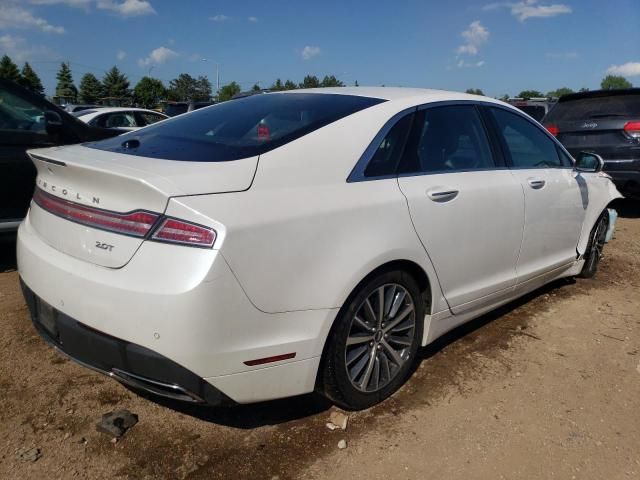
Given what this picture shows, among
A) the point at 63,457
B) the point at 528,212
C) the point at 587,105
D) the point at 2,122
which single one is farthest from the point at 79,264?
the point at 587,105

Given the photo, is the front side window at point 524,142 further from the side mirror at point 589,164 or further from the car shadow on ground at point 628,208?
the car shadow on ground at point 628,208

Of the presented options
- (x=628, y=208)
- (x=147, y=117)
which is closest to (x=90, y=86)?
(x=147, y=117)

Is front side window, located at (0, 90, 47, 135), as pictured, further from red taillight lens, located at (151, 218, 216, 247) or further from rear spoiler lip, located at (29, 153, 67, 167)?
red taillight lens, located at (151, 218, 216, 247)

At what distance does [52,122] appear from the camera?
15.7ft

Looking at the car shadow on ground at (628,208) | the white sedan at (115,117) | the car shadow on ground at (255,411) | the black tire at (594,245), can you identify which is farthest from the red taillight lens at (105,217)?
the white sedan at (115,117)

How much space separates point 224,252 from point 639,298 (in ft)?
13.4

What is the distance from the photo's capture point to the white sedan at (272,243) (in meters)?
2.06

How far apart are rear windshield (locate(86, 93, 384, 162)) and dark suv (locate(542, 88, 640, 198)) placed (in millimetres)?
5489

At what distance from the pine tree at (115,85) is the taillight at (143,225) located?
93982 mm

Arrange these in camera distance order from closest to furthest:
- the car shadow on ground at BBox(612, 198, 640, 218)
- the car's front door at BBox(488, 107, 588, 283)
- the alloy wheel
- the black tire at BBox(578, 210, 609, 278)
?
the alloy wheel < the car's front door at BBox(488, 107, 588, 283) < the black tire at BBox(578, 210, 609, 278) < the car shadow on ground at BBox(612, 198, 640, 218)

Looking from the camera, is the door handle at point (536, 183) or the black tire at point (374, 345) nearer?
the black tire at point (374, 345)

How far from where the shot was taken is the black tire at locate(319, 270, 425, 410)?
2496 mm

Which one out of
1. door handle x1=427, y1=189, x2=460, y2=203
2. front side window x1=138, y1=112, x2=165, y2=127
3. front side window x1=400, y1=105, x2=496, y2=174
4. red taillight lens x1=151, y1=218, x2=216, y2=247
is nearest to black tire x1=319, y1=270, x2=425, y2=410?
door handle x1=427, y1=189, x2=460, y2=203

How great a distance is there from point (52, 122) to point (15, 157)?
A: 44 centimetres
